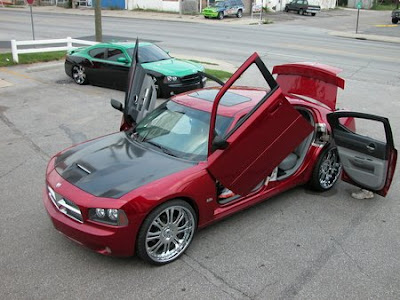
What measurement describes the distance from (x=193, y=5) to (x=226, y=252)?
133 feet

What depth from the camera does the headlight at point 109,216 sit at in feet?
13.3

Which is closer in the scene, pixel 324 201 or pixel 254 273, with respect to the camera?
pixel 254 273

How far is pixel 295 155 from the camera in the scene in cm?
601

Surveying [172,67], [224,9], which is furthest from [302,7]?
[172,67]

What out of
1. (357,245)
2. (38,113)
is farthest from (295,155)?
(38,113)

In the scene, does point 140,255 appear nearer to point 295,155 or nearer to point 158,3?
point 295,155

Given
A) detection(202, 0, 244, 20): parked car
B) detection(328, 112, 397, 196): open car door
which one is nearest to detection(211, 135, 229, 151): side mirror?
detection(328, 112, 397, 196): open car door

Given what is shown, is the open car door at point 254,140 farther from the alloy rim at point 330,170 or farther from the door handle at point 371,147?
the alloy rim at point 330,170

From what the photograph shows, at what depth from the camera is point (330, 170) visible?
631 cm

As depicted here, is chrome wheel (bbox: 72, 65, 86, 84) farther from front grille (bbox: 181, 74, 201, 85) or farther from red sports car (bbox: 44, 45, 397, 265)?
red sports car (bbox: 44, 45, 397, 265)

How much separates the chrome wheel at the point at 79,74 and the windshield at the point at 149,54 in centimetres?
169

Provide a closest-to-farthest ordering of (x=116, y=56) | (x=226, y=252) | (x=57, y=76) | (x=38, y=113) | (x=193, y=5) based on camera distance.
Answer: (x=226, y=252), (x=38, y=113), (x=116, y=56), (x=57, y=76), (x=193, y=5)

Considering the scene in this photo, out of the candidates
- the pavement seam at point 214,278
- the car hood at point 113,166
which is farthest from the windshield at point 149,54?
the pavement seam at point 214,278

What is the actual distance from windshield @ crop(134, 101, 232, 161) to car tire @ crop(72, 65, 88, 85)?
7878mm
